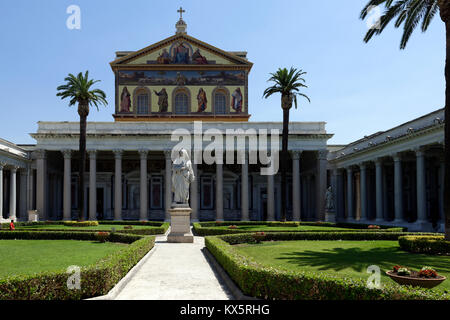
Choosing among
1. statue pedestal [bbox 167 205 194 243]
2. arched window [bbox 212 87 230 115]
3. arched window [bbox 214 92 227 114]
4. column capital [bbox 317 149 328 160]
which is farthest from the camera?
arched window [bbox 214 92 227 114]

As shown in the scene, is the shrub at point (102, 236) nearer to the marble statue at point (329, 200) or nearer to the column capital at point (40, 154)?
the column capital at point (40, 154)

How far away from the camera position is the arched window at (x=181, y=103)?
166 ft

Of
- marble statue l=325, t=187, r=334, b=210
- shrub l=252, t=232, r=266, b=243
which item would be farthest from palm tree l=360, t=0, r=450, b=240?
marble statue l=325, t=187, r=334, b=210

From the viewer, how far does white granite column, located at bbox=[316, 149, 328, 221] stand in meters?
44.1

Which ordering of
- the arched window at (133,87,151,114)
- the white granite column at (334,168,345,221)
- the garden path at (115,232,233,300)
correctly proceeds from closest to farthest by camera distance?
the garden path at (115,232,233,300) → the white granite column at (334,168,345,221) → the arched window at (133,87,151,114)

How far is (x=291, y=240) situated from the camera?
2520 centimetres

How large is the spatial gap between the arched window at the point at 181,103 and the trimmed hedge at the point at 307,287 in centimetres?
3974

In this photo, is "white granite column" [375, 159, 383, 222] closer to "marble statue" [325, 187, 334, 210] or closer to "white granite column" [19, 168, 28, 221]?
"marble statue" [325, 187, 334, 210]

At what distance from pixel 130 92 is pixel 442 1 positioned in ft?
124

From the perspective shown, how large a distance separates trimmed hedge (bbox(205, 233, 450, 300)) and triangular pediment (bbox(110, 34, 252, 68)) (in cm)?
4097

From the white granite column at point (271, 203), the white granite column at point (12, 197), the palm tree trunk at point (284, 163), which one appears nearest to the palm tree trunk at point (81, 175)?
the white granite column at point (12, 197)
